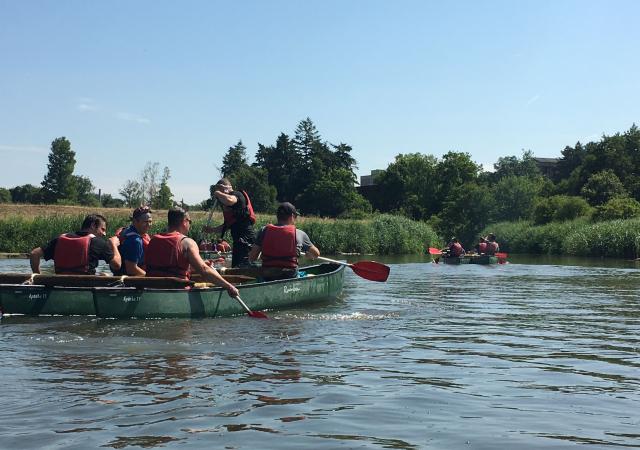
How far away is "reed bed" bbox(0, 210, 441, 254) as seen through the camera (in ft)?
114

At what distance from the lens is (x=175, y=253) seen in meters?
10.7

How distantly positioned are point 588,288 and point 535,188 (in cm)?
5019

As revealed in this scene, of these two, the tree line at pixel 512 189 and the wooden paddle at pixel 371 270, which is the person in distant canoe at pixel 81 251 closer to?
the wooden paddle at pixel 371 270

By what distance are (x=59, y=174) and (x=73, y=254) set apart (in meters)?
84.6

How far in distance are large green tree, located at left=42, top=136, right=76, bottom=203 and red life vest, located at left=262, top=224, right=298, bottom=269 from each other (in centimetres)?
8095

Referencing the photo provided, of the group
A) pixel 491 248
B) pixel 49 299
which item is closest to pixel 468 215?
pixel 491 248

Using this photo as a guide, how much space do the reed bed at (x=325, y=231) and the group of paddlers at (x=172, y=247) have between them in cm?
1967

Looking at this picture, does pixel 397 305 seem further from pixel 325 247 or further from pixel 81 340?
pixel 325 247

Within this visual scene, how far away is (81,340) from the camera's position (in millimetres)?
9070

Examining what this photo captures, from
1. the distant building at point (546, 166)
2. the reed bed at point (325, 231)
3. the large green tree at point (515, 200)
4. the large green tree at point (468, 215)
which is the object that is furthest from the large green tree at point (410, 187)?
the reed bed at point (325, 231)

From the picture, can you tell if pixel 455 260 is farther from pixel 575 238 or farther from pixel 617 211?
pixel 617 211

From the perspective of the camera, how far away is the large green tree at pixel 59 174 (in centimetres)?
9050

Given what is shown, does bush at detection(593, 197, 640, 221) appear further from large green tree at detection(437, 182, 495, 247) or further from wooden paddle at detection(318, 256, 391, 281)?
wooden paddle at detection(318, 256, 391, 281)

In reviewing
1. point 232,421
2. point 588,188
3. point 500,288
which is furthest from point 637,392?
point 588,188
